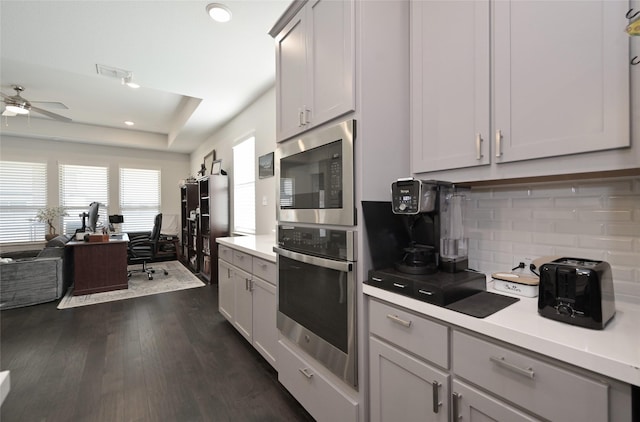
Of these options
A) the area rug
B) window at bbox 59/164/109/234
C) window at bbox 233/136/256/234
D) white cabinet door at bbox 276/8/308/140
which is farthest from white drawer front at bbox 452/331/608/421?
window at bbox 59/164/109/234

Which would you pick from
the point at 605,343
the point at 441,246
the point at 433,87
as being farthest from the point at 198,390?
the point at 433,87

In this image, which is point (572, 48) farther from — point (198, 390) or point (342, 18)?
point (198, 390)

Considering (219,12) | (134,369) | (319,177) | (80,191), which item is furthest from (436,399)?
(80,191)

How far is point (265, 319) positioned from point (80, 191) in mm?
6729

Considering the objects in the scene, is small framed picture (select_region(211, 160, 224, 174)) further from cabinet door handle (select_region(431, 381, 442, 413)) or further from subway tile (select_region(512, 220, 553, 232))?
cabinet door handle (select_region(431, 381, 442, 413))

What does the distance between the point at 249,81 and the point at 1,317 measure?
4.07m

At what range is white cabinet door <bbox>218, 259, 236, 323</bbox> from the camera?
277cm

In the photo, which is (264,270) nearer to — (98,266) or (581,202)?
(581,202)

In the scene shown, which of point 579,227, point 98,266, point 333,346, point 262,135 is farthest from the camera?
point 98,266

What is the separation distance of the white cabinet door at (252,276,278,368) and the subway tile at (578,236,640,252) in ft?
5.68

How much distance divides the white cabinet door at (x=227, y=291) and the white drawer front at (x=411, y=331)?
6.04 ft

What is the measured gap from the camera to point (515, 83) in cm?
112

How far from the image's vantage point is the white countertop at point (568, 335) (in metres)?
0.69

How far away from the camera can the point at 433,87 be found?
138 centimetres
